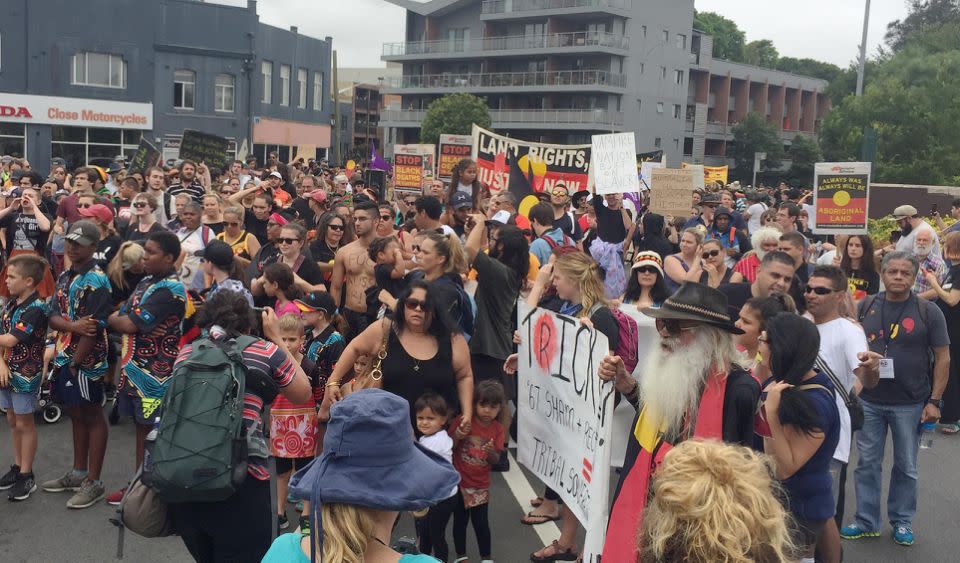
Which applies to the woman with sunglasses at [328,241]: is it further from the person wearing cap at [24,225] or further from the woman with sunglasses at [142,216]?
the person wearing cap at [24,225]

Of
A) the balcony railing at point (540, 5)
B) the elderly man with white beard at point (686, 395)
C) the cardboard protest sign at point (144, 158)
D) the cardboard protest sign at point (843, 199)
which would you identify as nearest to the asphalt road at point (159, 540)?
the elderly man with white beard at point (686, 395)

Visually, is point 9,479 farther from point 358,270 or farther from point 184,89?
point 184,89

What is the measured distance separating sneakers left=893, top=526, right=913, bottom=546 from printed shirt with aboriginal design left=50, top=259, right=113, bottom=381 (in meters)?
5.48

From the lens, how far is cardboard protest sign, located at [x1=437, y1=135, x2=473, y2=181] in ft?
53.2

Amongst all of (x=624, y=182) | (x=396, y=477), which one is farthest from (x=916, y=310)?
(x=624, y=182)

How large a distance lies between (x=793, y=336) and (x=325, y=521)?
8.14ft

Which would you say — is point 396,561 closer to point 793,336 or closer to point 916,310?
point 793,336

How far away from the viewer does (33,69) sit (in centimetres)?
3534

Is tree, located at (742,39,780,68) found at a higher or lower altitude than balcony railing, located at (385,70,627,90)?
higher

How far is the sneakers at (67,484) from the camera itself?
6641 millimetres

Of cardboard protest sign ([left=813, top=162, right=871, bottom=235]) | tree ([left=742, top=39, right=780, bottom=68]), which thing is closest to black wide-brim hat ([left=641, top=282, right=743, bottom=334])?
cardboard protest sign ([left=813, top=162, right=871, bottom=235])

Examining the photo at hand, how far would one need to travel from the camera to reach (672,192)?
14.6 metres

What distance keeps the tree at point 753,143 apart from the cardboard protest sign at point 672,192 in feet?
193

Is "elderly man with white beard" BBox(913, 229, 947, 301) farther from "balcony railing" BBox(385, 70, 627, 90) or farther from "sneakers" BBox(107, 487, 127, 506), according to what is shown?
"balcony railing" BBox(385, 70, 627, 90)
